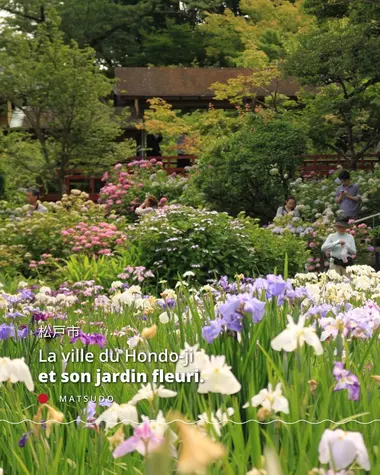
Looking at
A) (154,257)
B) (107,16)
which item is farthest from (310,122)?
(107,16)

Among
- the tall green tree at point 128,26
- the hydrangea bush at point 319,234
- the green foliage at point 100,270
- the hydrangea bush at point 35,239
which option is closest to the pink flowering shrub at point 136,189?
the hydrangea bush at point 319,234

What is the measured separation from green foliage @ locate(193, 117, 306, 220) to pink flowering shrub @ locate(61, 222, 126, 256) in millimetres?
5071

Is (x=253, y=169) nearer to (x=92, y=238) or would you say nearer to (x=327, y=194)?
(x=327, y=194)

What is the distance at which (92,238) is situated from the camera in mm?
10539

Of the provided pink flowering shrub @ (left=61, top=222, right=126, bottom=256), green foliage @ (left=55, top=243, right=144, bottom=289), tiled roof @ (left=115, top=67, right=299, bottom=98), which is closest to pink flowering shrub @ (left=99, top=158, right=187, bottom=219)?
pink flowering shrub @ (left=61, top=222, right=126, bottom=256)

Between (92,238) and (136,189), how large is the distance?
25.1ft

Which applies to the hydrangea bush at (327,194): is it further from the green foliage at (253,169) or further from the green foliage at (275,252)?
the green foliage at (275,252)

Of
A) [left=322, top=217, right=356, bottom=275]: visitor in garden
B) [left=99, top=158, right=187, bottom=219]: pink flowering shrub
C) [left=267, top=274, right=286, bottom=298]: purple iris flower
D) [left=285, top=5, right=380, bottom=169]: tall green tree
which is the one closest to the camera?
[left=267, top=274, right=286, bottom=298]: purple iris flower

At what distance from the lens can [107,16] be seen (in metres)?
31.0

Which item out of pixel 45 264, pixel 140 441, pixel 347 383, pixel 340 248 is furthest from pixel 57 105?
pixel 140 441

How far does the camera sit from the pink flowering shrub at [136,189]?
17.6 meters

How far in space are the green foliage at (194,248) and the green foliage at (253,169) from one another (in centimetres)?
644

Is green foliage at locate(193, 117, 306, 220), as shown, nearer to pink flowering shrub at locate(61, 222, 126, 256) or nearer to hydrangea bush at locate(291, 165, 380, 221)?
hydrangea bush at locate(291, 165, 380, 221)

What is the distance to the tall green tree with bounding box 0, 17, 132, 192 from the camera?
21016 millimetres
